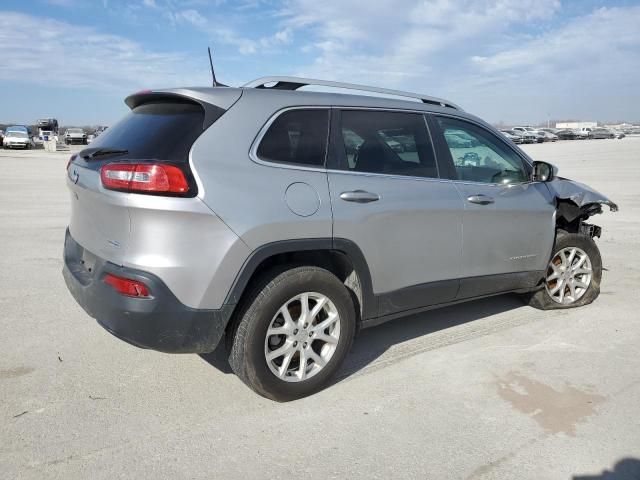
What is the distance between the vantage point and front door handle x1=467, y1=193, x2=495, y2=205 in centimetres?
389

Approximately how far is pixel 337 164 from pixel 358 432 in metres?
1.59

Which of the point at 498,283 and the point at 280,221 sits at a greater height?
the point at 280,221

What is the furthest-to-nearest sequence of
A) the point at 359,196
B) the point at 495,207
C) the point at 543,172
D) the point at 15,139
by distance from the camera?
→ the point at 15,139, the point at 543,172, the point at 495,207, the point at 359,196

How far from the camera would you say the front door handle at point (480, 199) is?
3.89 meters

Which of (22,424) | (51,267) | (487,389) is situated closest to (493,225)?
(487,389)

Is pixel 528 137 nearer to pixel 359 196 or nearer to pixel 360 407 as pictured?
pixel 359 196

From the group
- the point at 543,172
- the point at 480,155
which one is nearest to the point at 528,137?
the point at 543,172

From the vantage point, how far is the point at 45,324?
4246mm

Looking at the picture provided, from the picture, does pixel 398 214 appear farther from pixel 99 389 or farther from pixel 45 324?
pixel 45 324

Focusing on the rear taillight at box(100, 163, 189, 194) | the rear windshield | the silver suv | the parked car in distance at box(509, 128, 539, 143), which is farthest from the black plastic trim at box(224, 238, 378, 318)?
the parked car in distance at box(509, 128, 539, 143)

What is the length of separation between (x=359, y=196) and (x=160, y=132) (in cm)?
124

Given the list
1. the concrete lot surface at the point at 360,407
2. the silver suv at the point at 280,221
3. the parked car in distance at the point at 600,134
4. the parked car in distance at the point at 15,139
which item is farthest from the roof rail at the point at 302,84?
the parked car in distance at the point at 600,134

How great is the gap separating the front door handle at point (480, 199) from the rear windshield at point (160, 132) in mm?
2079

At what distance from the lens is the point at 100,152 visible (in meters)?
3.16
